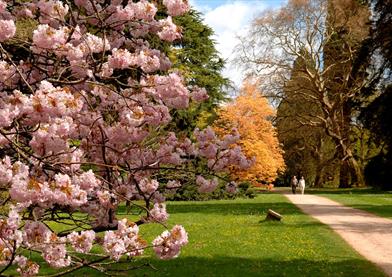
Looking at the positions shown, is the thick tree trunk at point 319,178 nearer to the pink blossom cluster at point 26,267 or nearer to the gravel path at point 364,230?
the gravel path at point 364,230

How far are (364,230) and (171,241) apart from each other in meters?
13.8

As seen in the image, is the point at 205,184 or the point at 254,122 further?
the point at 254,122

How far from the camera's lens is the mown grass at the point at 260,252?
36.8ft

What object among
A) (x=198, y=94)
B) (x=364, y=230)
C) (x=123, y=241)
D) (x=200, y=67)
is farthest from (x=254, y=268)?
(x=200, y=67)

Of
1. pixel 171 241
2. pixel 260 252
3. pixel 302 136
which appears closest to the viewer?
pixel 171 241

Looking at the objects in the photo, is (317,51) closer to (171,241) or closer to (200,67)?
(200,67)

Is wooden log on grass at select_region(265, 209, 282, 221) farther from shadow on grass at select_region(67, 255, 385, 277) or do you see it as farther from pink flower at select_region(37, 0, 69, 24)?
pink flower at select_region(37, 0, 69, 24)

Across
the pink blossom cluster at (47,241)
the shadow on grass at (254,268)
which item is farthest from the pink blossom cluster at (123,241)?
the shadow on grass at (254,268)

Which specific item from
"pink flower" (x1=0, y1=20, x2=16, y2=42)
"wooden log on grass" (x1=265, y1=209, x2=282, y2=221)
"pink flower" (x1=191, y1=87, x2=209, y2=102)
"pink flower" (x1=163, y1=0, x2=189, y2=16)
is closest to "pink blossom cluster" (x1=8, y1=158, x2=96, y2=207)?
"pink flower" (x1=0, y1=20, x2=16, y2=42)

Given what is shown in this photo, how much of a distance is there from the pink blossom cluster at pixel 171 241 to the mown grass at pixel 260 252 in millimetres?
4434

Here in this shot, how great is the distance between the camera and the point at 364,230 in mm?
17219

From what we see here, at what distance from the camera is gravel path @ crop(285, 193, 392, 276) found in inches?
502

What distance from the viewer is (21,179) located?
3.87 meters

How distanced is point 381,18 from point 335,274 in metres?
15.2
